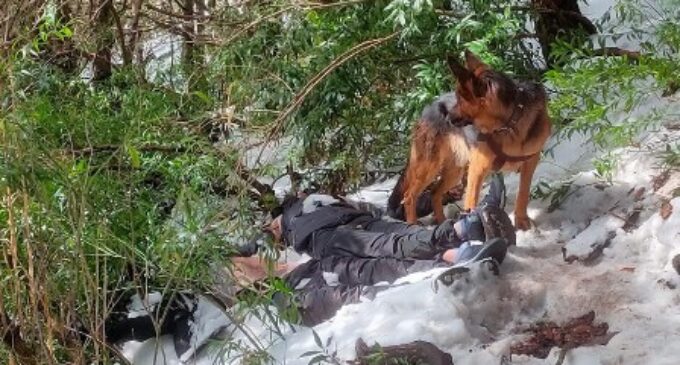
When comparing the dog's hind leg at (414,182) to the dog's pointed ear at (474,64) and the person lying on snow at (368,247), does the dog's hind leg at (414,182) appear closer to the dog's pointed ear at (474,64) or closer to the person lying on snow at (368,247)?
the person lying on snow at (368,247)

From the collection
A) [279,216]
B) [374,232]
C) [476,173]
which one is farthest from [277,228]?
[476,173]

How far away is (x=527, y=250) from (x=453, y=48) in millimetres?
1213

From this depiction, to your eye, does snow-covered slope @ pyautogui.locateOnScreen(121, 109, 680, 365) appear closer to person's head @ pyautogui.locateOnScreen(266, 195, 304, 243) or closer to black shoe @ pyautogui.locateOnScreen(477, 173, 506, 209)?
black shoe @ pyautogui.locateOnScreen(477, 173, 506, 209)

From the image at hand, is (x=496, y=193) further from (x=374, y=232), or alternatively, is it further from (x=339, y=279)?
(x=339, y=279)

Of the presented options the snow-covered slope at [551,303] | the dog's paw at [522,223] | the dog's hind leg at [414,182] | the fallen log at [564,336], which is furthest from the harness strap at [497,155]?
the fallen log at [564,336]

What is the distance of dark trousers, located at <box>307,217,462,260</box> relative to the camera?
3738 millimetres

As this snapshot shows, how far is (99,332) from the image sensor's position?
8.71ft

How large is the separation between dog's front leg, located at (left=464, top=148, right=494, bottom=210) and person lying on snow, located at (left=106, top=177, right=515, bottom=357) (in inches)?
2.7

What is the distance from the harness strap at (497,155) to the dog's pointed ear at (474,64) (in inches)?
11.8

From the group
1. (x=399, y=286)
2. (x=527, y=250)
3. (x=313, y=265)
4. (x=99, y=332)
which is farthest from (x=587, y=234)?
(x=99, y=332)

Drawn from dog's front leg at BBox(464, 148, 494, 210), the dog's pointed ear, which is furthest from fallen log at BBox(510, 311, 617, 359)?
the dog's pointed ear

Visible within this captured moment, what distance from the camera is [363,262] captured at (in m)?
3.86

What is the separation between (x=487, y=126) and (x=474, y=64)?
288 mm

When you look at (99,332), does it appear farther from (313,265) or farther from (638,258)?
(638,258)
